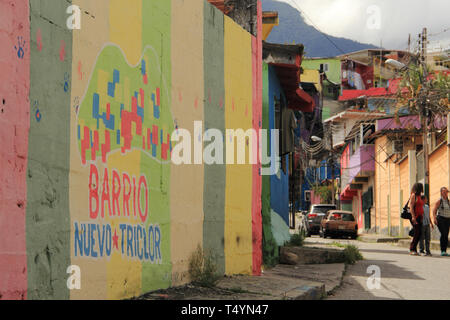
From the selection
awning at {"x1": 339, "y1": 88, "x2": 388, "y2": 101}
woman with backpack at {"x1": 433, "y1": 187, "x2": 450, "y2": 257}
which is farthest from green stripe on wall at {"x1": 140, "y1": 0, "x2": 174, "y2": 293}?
awning at {"x1": 339, "y1": 88, "x2": 388, "y2": 101}

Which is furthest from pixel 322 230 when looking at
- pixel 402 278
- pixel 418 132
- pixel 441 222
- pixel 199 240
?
pixel 199 240

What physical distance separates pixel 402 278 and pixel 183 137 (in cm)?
538

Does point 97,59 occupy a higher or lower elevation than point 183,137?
higher

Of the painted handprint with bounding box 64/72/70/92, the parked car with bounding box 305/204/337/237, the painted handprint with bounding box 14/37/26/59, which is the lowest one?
the parked car with bounding box 305/204/337/237

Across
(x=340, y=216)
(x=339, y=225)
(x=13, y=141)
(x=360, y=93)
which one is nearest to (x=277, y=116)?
(x=13, y=141)

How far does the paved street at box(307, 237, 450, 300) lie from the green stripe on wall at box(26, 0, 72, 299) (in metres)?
4.49

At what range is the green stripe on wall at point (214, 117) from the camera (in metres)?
8.59

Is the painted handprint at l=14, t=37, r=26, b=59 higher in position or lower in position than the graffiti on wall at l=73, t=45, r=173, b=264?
higher

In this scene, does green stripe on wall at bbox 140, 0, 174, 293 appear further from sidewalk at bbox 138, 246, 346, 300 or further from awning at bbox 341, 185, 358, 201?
awning at bbox 341, 185, 358, 201

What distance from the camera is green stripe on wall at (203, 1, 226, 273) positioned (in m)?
8.59

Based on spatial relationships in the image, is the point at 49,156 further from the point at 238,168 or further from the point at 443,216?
the point at 443,216
